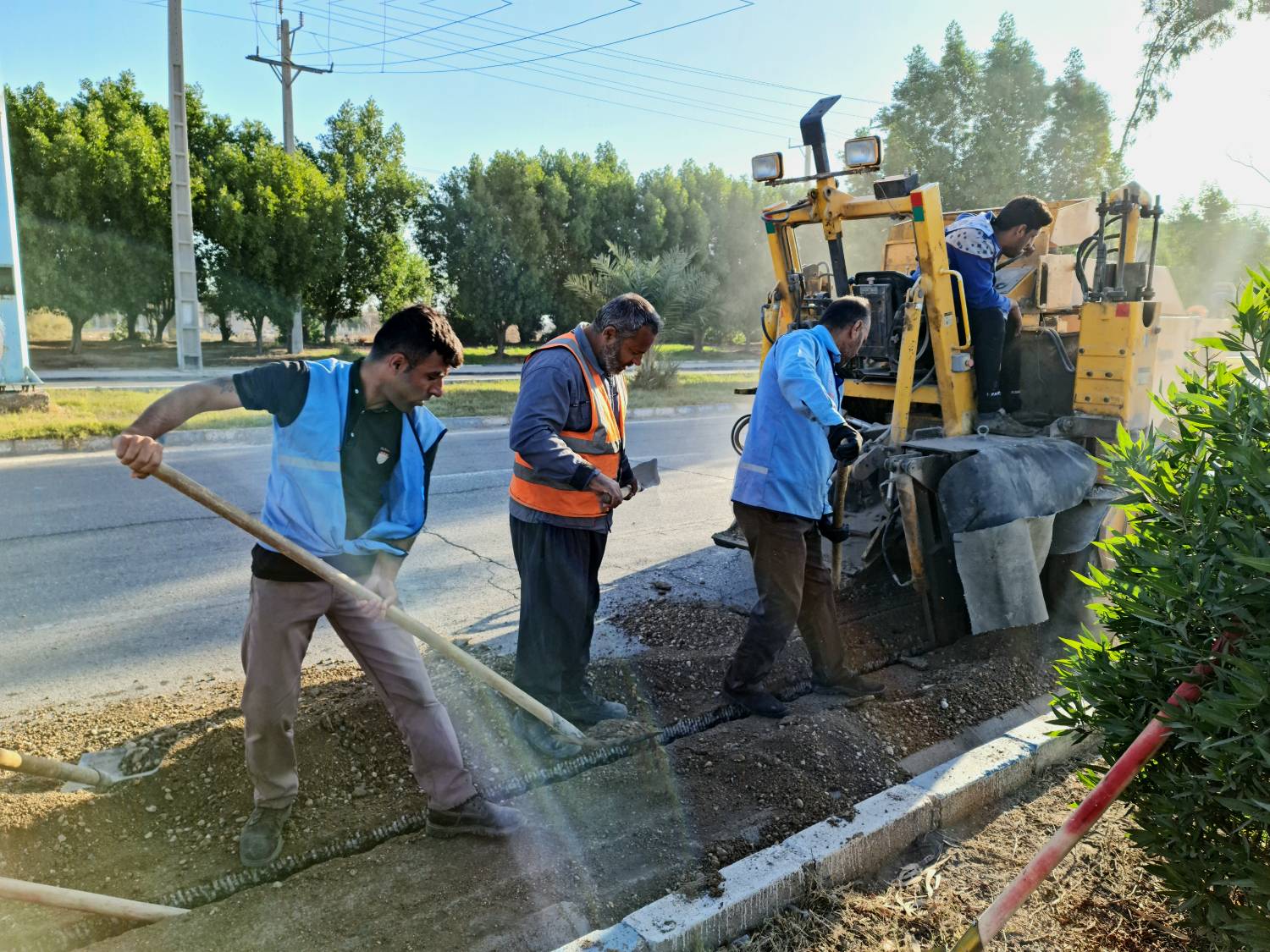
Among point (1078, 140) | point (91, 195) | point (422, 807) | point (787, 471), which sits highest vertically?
point (1078, 140)

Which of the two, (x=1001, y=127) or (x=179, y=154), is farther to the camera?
(x=1001, y=127)

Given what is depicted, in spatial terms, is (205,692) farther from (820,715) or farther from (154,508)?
(154,508)

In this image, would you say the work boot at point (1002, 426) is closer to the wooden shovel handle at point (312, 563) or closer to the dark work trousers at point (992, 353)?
the dark work trousers at point (992, 353)

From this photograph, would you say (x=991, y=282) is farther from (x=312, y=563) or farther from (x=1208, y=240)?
(x=1208, y=240)

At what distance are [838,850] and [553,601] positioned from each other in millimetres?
1386

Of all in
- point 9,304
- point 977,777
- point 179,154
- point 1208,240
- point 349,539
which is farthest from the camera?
point 1208,240

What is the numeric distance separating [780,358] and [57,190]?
2462 cm

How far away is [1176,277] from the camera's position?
25.6 m

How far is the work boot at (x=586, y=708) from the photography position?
3.70 meters

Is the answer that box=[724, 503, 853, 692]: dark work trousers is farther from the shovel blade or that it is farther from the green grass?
the green grass

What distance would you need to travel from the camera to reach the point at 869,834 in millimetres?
2842

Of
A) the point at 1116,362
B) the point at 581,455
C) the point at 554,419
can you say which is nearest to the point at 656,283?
the point at 1116,362

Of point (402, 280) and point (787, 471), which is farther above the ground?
point (402, 280)

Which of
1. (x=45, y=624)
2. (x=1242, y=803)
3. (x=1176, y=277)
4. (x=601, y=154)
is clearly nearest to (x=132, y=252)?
(x=601, y=154)
